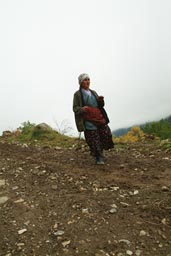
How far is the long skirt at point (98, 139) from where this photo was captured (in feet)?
26.3

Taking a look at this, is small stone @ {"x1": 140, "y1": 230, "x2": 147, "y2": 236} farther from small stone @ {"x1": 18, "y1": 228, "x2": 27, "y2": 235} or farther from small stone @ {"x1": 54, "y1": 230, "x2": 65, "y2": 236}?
small stone @ {"x1": 18, "y1": 228, "x2": 27, "y2": 235}

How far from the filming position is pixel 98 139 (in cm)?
810

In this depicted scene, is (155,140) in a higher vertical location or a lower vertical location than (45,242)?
higher

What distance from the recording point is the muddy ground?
4.62m

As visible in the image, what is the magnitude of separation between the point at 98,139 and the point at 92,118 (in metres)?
0.51

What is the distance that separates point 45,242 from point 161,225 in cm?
165

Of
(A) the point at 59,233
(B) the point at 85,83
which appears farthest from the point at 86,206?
(B) the point at 85,83

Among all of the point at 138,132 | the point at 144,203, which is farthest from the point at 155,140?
the point at 144,203

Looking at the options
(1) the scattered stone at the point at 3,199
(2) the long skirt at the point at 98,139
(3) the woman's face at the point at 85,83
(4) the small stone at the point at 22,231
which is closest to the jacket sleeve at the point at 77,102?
(3) the woman's face at the point at 85,83

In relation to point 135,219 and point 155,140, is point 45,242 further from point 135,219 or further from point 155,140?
point 155,140

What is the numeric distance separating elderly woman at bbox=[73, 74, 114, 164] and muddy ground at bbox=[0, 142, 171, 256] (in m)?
0.44

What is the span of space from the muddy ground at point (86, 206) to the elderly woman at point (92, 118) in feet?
1.44

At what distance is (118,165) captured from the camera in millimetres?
7820

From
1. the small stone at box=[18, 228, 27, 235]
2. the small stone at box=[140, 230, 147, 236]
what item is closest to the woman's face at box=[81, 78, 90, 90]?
the small stone at box=[18, 228, 27, 235]
